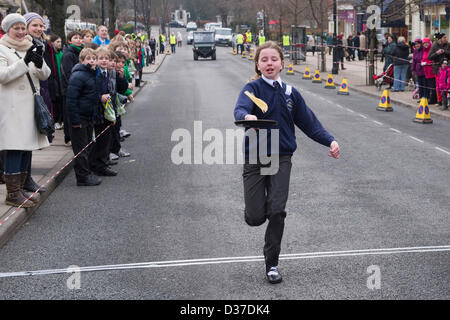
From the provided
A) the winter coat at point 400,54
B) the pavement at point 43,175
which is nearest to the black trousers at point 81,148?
the pavement at point 43,175

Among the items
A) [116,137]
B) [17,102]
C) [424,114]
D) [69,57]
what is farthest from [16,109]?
[424,114]

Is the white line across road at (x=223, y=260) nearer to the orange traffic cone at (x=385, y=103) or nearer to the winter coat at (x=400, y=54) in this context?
the orange traffic cone at (x=385, y=103)

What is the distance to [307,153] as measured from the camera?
482 inches

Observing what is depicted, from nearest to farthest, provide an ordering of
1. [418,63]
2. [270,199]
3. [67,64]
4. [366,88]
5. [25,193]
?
[270,199]
[25,193]
[67,64]
[418,63]
[366,88]

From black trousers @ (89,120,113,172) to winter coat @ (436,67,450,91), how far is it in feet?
34.6

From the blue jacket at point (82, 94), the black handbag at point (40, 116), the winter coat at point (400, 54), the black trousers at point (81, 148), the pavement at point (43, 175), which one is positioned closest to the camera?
the pavement at point (43, 175)

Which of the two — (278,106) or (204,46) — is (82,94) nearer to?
(278,106)

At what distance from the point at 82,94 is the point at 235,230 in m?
3.50

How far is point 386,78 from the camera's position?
25.6 m

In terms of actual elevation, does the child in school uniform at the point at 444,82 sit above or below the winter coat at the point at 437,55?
below

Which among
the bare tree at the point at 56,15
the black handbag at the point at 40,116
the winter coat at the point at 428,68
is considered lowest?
the black handbag at the point at 40,116

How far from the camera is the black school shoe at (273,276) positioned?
550 centimetres

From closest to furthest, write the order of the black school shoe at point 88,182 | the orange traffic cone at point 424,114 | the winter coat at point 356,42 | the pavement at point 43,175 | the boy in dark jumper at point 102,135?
the pavement at point 43,175 < the black school shoe at point 88,182 < the boy in dark jumper at point 102,135 < the orange traffic cone at point 424,114 < the winter coat at point 356,42
